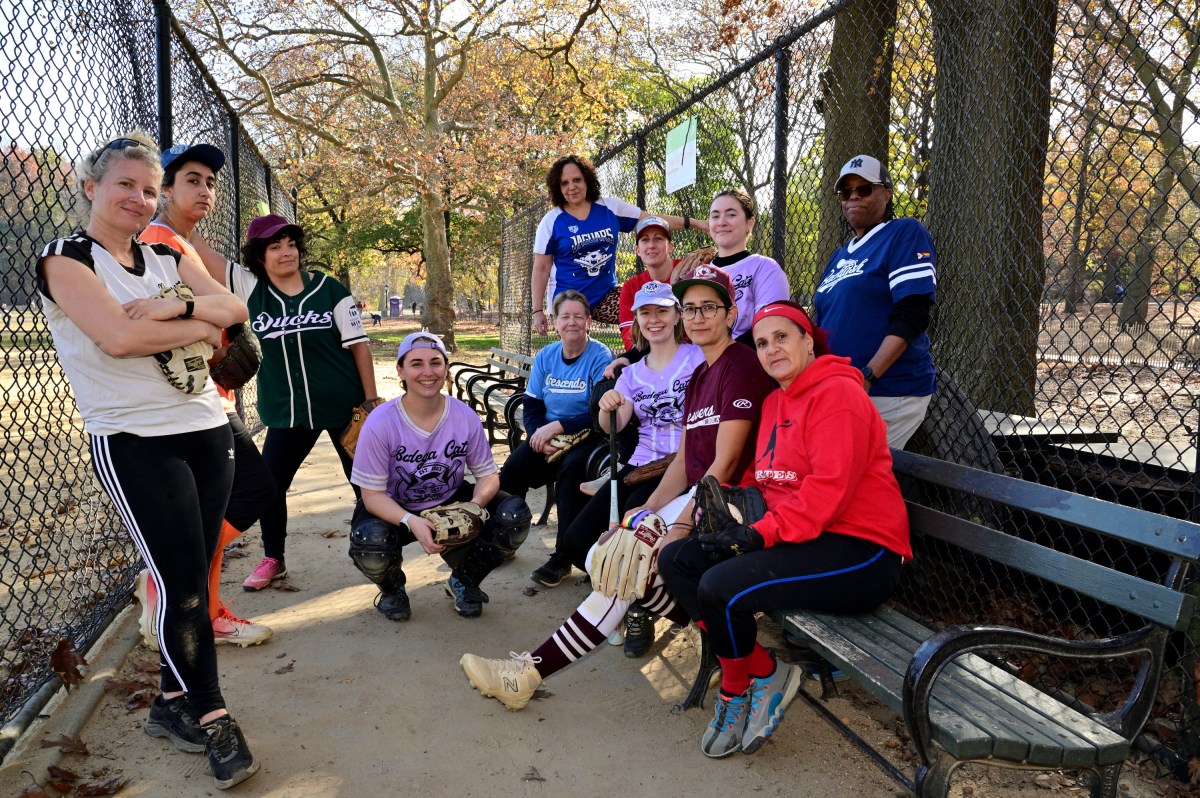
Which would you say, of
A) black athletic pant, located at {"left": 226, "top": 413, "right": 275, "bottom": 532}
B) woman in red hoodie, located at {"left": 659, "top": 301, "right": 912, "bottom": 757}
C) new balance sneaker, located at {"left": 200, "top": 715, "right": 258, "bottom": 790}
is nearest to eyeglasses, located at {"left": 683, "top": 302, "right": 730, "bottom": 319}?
woman in red hoodie, located at {"left": 659, "top": 301, "right": 912, "bottom": 757}

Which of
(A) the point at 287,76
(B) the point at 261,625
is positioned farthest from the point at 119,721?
(A) the point at 287,76

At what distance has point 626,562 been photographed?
3.04 metres

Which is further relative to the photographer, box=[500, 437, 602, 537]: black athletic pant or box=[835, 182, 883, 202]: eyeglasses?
box=[500, 437, 602, 537]: black athletic pant

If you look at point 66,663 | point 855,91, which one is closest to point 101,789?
point 66,663

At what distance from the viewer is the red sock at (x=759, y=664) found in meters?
2.79

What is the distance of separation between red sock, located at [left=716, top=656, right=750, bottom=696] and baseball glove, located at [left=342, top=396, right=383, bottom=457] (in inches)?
92.9

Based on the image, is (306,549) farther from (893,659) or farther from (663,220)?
(893,659)

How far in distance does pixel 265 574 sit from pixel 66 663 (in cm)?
143

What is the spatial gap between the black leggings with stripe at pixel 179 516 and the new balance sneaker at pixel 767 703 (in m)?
1.73

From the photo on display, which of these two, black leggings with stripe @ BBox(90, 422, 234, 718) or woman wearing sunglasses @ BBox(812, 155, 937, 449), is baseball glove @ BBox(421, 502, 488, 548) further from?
woman wearing sunglasses @ BBox(812, 155, 937, 449)

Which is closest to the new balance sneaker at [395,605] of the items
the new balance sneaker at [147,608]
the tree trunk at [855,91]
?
the new balance sneaker at [147,608]

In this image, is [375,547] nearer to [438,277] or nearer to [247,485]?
[247,485]

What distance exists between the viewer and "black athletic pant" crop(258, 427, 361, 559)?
4465 millimetres

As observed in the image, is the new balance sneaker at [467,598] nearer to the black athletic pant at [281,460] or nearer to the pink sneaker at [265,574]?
the black athletic pant at [281,460]
